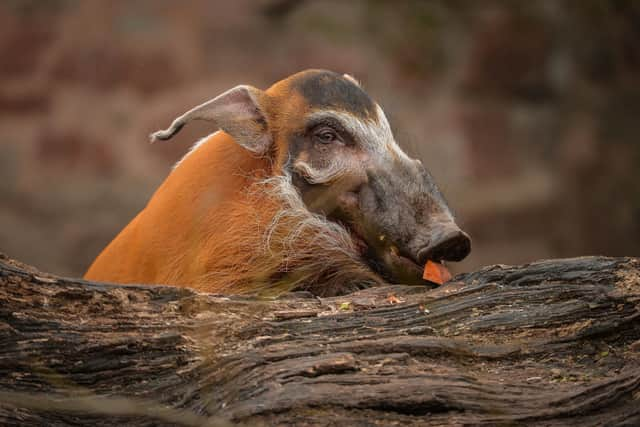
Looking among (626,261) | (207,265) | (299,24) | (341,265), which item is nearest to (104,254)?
(207,265)

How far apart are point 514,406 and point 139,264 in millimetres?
2043

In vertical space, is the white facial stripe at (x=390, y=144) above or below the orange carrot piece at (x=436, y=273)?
above

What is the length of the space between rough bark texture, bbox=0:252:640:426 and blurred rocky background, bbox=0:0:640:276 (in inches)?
191

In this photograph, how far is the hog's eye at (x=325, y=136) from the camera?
12.2 feet

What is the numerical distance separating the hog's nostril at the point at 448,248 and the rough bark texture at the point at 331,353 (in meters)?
0.38

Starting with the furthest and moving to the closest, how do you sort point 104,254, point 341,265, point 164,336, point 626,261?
1. point 104,254
2. point 341,265
3. point 626,261
4. point 164,336

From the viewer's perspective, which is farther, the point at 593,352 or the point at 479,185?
the point at 479,185

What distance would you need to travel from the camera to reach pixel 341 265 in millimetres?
3459

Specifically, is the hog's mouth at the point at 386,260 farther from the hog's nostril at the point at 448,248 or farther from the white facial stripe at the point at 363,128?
the white facial stripe at the point at 363,128

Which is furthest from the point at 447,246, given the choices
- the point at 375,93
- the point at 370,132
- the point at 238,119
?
the point at 375,93

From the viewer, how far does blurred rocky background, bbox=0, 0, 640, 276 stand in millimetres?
7473

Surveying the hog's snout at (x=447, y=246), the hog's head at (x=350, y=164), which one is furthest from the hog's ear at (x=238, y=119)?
the hog's snout at (x=447, y=246)

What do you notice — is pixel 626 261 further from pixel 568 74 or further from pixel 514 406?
pixel 568 74

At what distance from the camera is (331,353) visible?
247 centimetres
